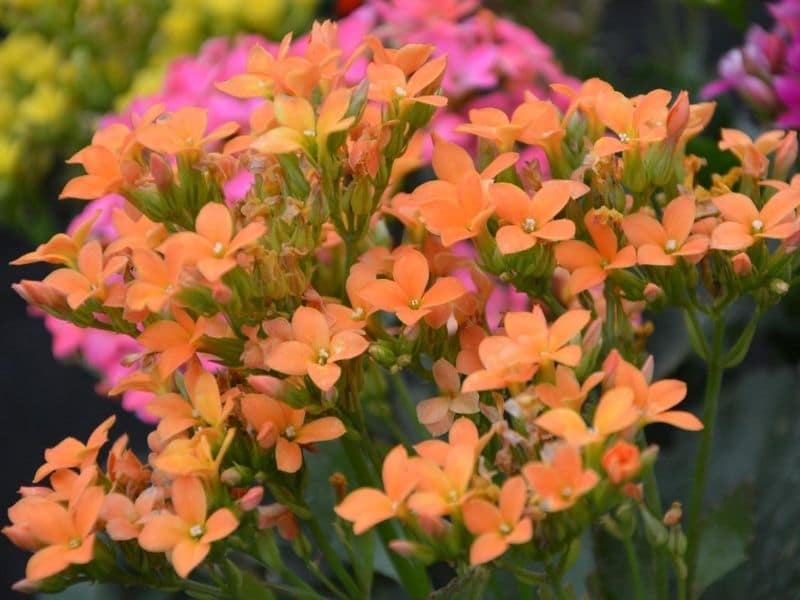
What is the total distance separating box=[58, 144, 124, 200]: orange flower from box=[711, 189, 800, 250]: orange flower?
30cm

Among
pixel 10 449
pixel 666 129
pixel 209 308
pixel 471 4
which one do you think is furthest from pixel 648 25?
pixel 209 308

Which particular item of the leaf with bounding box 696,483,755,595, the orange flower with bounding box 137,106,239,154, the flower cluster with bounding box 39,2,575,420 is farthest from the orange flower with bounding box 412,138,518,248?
the flower cluster with bounding box 39,2,575,420

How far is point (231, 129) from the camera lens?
1.90ft

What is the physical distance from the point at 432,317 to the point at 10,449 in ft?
3.60

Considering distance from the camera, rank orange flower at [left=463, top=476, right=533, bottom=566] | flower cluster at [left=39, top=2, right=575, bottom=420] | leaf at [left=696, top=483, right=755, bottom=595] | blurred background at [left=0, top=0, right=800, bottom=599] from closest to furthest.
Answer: orange flower at [left=463, top=476, right=533, bottom=566], leaf at [left=696, top=483, right=755, bottom=595], blurred background at [left=0, top=0, right=800, bottom=599], flower cluster at [left=39, top=2, right=575, bottom=420]

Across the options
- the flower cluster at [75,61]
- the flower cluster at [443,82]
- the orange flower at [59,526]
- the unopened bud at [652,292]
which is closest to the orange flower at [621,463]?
the unopened bud at [652,292]

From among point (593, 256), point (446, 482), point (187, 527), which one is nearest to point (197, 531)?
point (187, 527)

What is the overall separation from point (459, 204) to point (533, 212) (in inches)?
1.4

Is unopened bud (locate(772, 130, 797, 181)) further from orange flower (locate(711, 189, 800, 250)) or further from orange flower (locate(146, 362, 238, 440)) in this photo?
orange flower (locate(146, 362, 238, 440))

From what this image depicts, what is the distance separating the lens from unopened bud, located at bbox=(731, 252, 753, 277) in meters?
0.53

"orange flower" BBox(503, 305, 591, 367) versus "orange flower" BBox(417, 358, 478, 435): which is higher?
"orange flower" BBox(503, 305, 591, 367)

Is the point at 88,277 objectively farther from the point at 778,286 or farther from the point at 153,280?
the point at 778,286

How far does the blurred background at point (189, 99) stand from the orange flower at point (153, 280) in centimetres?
36

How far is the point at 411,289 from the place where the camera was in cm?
53
